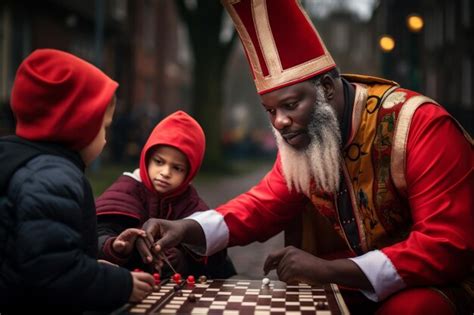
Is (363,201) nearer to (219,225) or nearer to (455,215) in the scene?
(455,215)

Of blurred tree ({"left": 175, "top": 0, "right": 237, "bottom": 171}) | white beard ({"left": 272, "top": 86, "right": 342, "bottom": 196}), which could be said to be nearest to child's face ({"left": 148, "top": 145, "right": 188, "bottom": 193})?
white beard ({"left": 272, "top": 86, "right": 342, "bottom": 196})

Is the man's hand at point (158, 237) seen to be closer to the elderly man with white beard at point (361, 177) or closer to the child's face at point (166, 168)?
the elderly man with white beard at point (361, 177)

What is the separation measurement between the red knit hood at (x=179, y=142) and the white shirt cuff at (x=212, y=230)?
18.9 inches

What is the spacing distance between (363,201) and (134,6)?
93.4ft

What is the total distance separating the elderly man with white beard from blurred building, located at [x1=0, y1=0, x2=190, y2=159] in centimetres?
1506

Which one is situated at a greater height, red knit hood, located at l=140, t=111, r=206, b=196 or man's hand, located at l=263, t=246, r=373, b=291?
red knit hood, located at l=140, t=111, r=206, b=196

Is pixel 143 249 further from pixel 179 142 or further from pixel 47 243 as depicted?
pixel 179 142

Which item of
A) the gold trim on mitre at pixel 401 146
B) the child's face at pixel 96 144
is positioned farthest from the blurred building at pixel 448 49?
the child's face at pixel 96 144

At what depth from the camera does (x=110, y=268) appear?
2.59 metres

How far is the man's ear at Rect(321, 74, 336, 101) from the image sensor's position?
347cm

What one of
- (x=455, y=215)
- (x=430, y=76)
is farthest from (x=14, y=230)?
(x=430, y=76)

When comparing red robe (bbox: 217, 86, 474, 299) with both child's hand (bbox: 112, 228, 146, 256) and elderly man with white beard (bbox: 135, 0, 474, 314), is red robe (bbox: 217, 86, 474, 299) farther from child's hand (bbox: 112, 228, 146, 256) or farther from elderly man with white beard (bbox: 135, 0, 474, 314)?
child's hand (bbox: 112, 228, 146, 256)

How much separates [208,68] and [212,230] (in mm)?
16863

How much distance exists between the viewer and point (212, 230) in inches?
147
